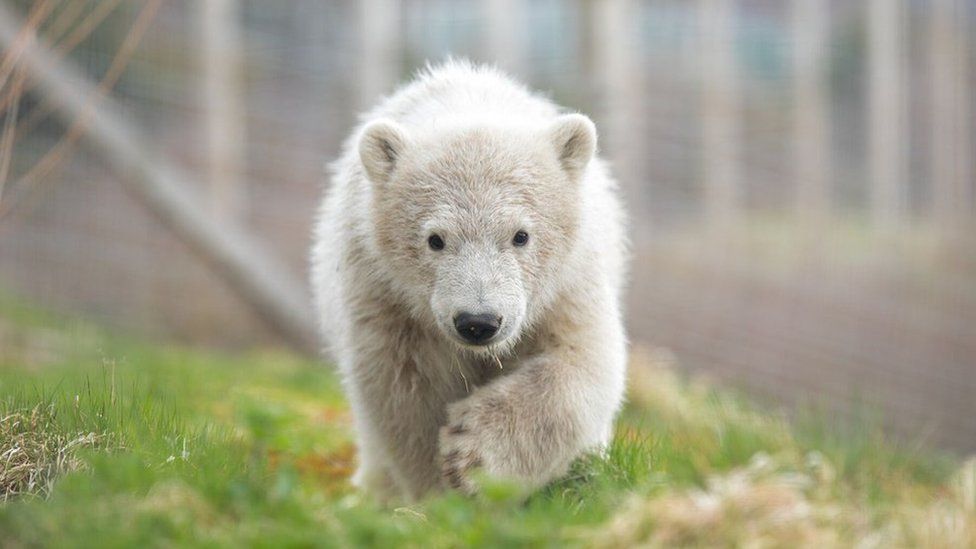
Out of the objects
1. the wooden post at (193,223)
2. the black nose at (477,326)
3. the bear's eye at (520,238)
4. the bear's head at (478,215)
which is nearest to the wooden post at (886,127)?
the wooden post at (193,223)

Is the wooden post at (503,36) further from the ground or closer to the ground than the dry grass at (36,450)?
further from the ground

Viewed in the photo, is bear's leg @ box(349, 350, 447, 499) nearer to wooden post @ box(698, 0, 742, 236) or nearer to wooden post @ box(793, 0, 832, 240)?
wooden post @ box(698, 0, 742, 236)

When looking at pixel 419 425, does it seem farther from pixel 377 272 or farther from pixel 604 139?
pixel 604 139

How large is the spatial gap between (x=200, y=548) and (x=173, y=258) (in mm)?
8875

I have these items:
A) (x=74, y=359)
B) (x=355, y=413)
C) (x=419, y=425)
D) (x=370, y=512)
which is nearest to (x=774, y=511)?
(x=370, y=512)

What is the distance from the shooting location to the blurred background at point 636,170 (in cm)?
1148

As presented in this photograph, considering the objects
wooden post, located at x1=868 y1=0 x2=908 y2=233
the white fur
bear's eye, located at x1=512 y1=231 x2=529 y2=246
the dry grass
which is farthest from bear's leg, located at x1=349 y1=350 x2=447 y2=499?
wooden post, located at x1=868 y1=0 x2=908 y2=233

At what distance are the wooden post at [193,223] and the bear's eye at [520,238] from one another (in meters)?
6.57

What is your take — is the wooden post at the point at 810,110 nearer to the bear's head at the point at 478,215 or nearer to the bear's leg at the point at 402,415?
the bear's head at the point at 478,215

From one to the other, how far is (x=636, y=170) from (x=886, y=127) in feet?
13.8

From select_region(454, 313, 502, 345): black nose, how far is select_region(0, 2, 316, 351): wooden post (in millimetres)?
6794

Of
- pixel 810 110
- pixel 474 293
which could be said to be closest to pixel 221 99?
pixel 810 110

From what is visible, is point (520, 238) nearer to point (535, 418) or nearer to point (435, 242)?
point (435, 242)

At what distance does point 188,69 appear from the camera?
1174cm
